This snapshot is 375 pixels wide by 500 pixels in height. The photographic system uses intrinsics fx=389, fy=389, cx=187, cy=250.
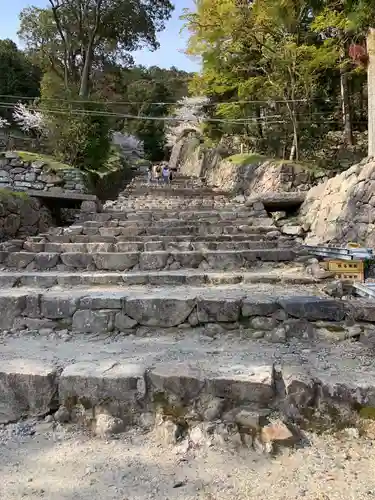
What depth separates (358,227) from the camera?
638cm

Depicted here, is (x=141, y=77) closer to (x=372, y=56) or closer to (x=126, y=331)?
(x=372, y=56)

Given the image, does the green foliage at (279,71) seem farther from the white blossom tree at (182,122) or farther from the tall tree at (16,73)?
the white blossom tree at (182,122)

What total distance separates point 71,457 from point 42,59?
1986cm

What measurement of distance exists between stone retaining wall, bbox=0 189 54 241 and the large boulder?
505cm

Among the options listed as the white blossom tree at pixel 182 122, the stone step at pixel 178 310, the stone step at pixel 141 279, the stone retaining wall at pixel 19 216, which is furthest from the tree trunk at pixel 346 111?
the white blossom tree at pixel 182 122

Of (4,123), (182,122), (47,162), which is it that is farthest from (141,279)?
(182,122)

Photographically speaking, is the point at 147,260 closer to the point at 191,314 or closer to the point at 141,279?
the point at 141,279

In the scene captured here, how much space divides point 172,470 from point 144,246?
12.4ft

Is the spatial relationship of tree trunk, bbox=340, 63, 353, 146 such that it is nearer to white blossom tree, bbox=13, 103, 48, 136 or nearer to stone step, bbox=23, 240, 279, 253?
stone step, bbox=23, 240, 279, 253

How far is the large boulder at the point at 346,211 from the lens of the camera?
630cm

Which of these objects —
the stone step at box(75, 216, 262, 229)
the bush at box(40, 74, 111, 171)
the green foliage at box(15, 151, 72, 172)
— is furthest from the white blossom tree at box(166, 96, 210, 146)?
the stone step at box(75, 216, 262, 229)

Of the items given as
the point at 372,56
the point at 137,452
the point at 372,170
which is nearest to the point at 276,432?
the point at 137,452

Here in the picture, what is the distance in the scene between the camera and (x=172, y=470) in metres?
1.93

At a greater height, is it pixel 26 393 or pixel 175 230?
pixel 175 230
